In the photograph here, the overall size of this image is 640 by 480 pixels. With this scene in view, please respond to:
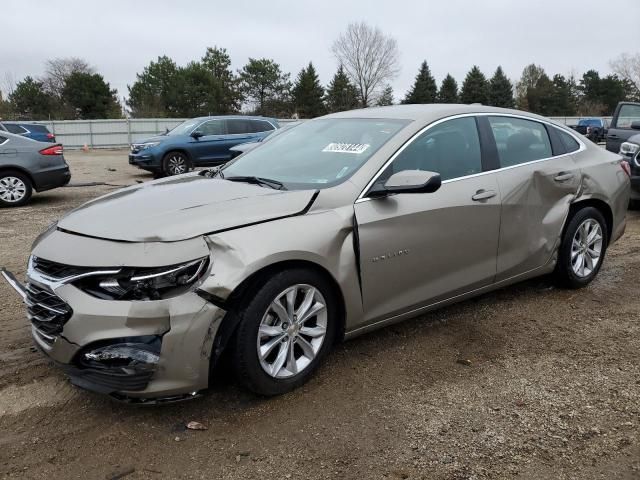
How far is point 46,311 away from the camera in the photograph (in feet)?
8.93

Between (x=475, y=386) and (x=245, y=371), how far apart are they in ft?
4.37

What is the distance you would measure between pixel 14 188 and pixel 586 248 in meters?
8.98

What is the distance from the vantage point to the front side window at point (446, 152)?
350 centimetres

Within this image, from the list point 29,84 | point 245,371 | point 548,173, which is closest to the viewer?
point 245,371

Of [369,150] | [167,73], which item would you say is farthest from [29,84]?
[369,150]

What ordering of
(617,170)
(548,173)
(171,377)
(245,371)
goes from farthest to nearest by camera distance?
(617,170) → (548,173) → (245,371) → (171,377)

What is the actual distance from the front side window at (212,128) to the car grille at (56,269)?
466 inches

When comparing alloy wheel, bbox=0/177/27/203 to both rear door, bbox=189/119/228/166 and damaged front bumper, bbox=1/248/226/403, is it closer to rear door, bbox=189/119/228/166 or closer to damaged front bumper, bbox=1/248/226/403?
rear door, bbox=189/119/228/166

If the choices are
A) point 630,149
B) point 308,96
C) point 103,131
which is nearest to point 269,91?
point 308,96

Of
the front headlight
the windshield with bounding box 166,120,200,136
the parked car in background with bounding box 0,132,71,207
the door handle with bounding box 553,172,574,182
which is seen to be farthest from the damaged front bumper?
the windshield with bounding box 166,120,200,136

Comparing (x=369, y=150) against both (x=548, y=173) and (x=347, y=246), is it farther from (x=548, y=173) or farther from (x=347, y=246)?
(x=548, y=173)

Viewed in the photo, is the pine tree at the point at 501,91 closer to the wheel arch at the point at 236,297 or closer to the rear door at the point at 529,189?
the rear door at the point at 529,189

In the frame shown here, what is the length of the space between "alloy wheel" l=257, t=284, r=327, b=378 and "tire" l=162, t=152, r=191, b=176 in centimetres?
1137

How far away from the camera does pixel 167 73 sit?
58625 millimetres
